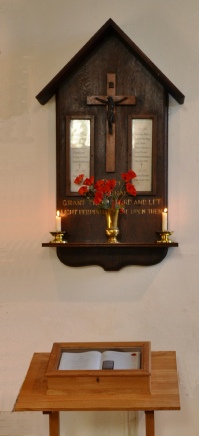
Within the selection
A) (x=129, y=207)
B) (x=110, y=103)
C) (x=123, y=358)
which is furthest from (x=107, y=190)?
(x=123, y=358)

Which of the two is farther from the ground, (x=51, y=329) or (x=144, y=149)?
(x=144, y=149)

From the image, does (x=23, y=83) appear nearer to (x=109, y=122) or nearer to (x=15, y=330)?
(x=109, y=122)

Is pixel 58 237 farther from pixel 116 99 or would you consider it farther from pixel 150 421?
pixel 150 421

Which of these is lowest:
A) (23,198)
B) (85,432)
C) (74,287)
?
(85,432)

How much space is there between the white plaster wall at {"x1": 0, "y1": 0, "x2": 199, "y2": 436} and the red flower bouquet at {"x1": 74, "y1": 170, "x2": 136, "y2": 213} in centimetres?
19

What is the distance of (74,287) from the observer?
310 cm

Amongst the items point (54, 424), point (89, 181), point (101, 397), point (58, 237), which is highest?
point (89, 181)

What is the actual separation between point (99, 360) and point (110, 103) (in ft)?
4.30

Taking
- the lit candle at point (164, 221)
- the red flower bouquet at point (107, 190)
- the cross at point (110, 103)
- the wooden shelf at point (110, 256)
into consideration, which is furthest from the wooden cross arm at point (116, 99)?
the wooden shelf at point (110, 256)

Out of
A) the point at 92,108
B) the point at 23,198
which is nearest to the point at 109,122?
the point at 92,108

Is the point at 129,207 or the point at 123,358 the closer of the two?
the point at 123,358

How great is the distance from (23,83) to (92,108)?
380 millimetres

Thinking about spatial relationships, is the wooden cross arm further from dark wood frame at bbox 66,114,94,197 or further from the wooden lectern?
the wooden lectern

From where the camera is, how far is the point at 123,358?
233 centimetres
